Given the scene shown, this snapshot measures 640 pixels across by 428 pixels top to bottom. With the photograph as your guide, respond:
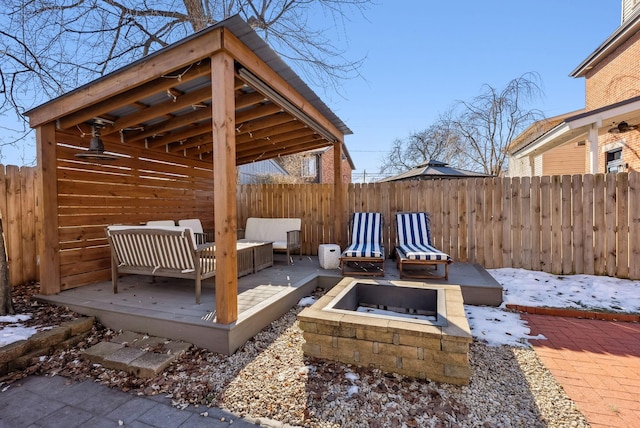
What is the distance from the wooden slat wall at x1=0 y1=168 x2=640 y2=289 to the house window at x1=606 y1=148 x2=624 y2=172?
4.21 m

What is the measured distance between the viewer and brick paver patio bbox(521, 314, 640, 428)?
2.10 m

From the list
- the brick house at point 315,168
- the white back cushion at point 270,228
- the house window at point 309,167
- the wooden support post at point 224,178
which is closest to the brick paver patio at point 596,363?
the wooden support post at point 224,178

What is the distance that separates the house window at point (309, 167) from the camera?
20594 millimetres

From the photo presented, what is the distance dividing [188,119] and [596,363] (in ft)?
18.1

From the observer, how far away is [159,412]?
2133 millimetres

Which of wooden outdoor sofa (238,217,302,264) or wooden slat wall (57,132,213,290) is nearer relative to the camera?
wooden slat wall (57,132,213,290)

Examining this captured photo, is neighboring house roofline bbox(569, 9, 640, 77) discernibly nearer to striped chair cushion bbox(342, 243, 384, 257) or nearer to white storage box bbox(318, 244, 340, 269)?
striped chair cushion bbox(342, 243, 384, 257)

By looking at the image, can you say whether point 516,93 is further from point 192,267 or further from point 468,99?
point 192,267

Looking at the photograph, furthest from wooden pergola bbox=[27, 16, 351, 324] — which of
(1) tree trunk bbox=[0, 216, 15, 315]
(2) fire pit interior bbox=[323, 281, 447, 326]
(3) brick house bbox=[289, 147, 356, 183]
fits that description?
(3) brick house bbox=[289, 147, 356, 183]

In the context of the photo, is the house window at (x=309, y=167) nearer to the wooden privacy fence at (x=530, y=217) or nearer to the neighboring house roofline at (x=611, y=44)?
the neighboring house roofline at (x=611, y=44)

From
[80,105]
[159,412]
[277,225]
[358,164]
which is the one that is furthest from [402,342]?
[358,164]

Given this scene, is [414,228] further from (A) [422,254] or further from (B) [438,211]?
(A) [422,254]

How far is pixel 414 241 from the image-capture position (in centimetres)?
567

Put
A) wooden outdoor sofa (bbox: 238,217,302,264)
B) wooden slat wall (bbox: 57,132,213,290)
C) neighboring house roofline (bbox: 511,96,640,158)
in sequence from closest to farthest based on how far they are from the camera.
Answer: wooden slat wall (bbox: 57,132,213,290), neighboring house roofline (bbox: 511,96,640,158), wooden outdoor sofa (bbox: 238,217,302,264)
